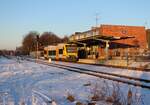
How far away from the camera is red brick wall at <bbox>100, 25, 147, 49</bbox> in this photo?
277ft

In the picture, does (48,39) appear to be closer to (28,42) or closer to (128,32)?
(28,42)

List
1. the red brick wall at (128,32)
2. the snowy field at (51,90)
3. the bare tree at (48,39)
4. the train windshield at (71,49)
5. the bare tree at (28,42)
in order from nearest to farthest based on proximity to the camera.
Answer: the snowy field at (51,90) → the train windshield at (71,49) → the red brick wall at (128,32) → the bare tree at (28,42) → the bare tree at (48,39)

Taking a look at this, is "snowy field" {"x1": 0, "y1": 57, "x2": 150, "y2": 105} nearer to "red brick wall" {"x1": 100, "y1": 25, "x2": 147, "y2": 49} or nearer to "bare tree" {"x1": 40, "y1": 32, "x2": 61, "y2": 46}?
"red brick wall" {"x1": 100, "y1": 25, "x2": 147, "y2": 49}

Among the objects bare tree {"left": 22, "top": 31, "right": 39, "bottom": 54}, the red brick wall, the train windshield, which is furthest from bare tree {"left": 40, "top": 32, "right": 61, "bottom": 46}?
the train windshield

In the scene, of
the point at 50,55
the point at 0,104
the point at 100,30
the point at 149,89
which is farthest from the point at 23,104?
the point at 100,30

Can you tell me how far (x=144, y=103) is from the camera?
11.0 metres

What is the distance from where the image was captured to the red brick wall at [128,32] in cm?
8454

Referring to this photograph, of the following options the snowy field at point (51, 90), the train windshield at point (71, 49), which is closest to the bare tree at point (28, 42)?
the train windshield at point (71, 49)

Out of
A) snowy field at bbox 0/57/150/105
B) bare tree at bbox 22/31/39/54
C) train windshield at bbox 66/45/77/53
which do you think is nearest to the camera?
snowy field at bbox 0/57/150/105

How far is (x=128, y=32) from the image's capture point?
88625 millimetres

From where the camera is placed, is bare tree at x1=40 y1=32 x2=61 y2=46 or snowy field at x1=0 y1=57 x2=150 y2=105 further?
bare tree at x1=40 y1=32 x2=61 y2=46

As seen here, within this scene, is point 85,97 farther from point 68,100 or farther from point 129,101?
point 129,101

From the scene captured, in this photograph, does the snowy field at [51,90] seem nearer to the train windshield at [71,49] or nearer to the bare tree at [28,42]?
the train windshield at [71,49]

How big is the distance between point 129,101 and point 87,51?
53.5 meters
